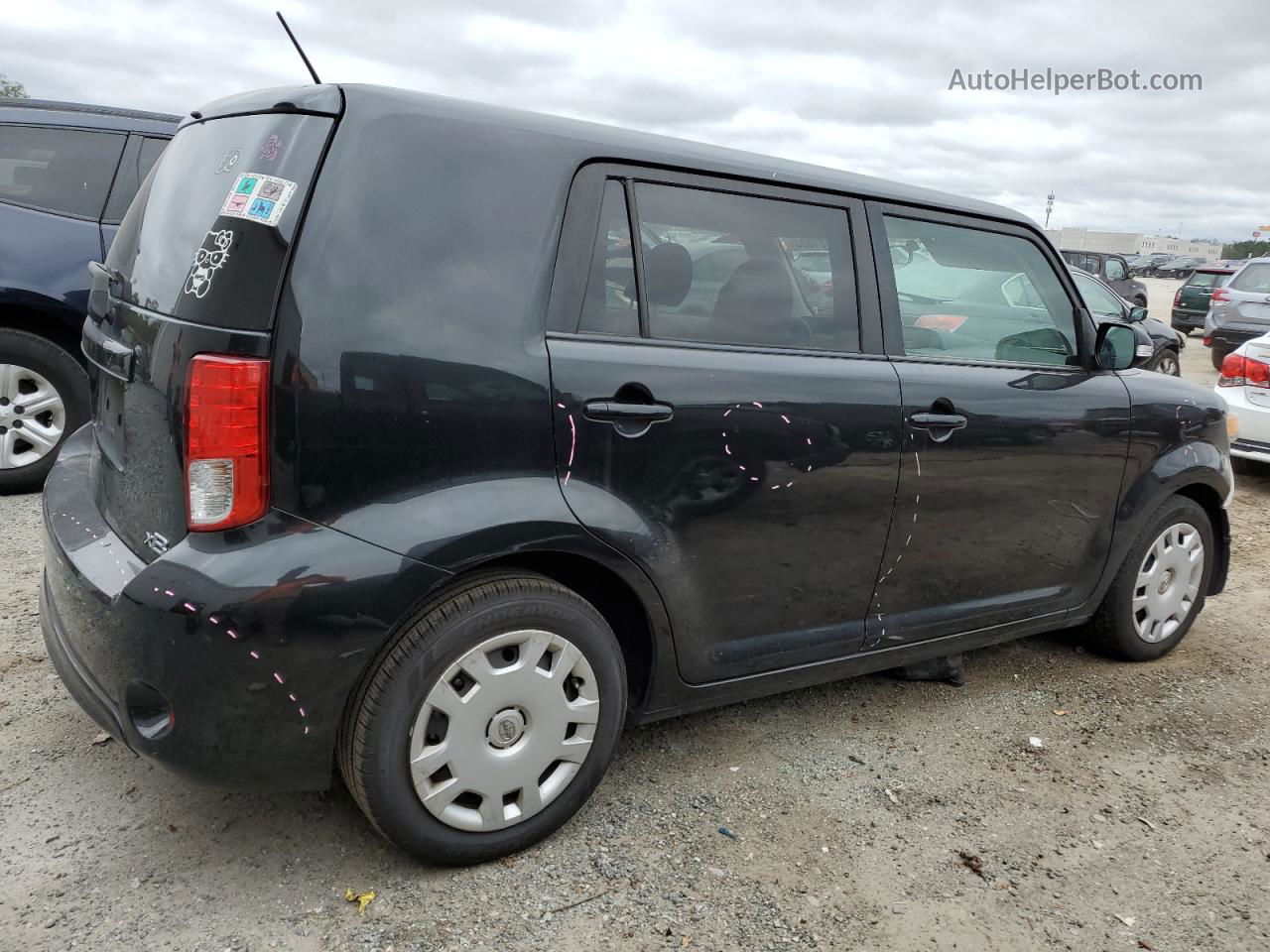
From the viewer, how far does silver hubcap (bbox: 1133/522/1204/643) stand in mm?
3969

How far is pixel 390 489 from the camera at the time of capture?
2.18 metres

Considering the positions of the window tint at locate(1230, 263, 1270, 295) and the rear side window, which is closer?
the window tint at locate(1230, 263, 1270, 295)

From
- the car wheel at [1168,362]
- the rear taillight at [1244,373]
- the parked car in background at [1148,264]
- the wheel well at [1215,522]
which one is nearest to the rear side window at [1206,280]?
the car wheel at [1168,362]

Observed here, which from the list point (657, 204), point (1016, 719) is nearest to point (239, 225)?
point (657, 204)

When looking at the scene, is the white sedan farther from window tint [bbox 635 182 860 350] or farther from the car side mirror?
window tint [bbox 635 182 860 350]

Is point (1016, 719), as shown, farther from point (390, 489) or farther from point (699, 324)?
point (390, 489)

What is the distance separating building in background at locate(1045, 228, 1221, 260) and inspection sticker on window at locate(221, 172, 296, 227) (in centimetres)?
10010

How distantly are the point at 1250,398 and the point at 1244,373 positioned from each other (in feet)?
0.64

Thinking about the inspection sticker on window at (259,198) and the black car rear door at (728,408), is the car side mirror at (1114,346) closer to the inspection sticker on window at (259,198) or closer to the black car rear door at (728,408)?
the black car rear door at (728,408)

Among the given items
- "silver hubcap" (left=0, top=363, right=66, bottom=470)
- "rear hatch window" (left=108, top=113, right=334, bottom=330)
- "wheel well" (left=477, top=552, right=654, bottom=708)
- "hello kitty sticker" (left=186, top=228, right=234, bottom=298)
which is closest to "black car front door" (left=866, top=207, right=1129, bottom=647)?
"wheel well" (left=477, top=552, right=654, bottom=708)

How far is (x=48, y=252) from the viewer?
16.7 feet

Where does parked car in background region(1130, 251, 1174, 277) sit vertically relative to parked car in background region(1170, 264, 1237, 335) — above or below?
above

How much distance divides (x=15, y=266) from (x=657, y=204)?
391 centimetres

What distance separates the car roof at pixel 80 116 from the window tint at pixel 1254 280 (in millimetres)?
12979
